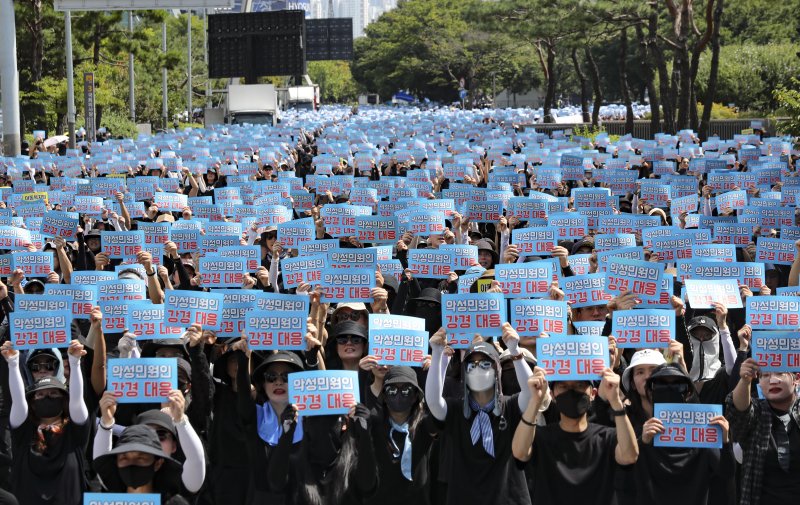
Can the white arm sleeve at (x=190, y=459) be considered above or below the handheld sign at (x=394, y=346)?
below

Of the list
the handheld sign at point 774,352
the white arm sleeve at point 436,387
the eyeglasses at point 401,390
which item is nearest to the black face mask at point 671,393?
the handheld sign at point 774,352

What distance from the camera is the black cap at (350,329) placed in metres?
7.97

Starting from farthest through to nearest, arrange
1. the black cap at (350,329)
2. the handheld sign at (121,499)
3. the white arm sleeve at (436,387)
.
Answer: the black cap at (350,329)
the white arm sleeve at (436,387)
the handheld sign at (121,499)

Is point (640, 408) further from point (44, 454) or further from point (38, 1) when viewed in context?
point (38, 1)

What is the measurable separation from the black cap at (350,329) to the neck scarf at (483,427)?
1.10 m

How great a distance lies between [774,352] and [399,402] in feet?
6.00

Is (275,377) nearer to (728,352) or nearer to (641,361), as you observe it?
(641,361)

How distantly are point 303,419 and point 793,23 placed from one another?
65384 millimetres

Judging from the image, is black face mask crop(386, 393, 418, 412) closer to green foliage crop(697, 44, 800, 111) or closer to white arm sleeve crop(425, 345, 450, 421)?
white arm sleeve crop(425, 345, 450, 421)

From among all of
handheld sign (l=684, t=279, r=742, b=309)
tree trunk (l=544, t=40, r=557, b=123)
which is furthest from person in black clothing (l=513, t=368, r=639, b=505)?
tree trunk (l=544, t=40, r=557, b=123)

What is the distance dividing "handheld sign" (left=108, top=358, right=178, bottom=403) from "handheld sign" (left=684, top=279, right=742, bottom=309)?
10.6 feet

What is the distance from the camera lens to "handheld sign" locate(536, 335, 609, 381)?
6.76 metres

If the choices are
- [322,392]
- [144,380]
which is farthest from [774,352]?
[144,380]

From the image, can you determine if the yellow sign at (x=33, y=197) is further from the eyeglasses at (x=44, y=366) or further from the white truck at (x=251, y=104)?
the white truck at (x=251, y=104)
